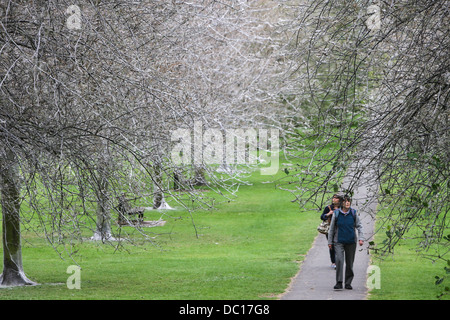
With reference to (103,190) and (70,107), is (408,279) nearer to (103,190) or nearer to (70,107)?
(103,190)

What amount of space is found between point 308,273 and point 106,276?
4.43 meters

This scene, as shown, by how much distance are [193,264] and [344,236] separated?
603cm

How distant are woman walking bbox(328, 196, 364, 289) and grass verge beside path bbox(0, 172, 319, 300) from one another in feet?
4.17

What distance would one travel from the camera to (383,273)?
16.4 metres

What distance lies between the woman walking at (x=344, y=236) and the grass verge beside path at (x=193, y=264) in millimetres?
1270

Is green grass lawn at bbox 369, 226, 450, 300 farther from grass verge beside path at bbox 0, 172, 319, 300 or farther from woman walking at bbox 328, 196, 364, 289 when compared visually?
grass verge beside path at bbox 0, 172, 319, 300

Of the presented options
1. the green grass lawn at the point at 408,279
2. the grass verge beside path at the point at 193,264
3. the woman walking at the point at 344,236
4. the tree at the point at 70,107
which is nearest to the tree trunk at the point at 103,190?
the tree at the point at 70,107

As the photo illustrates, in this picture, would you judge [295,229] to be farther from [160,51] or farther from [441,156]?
[441,156]

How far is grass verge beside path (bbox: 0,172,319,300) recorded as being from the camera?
579 inches

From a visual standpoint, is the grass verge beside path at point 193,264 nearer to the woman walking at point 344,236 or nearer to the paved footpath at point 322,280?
the paved footpath at point 322,280

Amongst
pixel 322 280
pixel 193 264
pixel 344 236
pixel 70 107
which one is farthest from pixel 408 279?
pixel 70 107

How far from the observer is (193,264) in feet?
61.3

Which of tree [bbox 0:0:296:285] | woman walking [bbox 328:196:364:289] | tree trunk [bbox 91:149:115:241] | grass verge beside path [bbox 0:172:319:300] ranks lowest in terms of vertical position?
grass verge beside path [bbox 0:172:319:300]

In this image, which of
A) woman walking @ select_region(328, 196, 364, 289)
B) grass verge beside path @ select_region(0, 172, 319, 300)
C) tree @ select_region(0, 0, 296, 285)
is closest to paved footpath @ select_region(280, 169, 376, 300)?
woman walking @ select_region(328, 196, 364, 289)
